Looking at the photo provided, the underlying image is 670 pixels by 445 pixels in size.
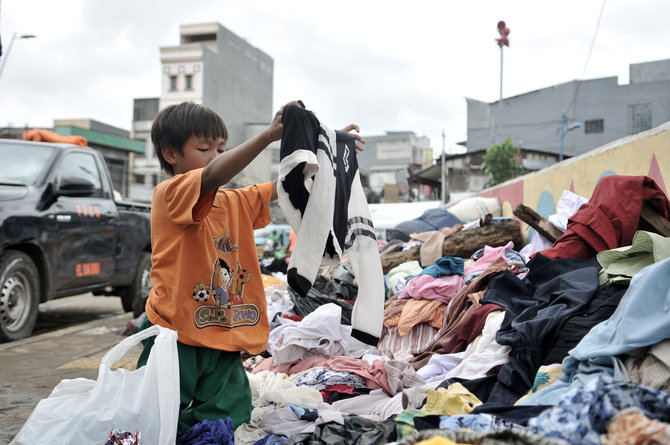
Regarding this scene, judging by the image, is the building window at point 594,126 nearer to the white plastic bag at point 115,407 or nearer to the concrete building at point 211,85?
the concrete building at point 211,85

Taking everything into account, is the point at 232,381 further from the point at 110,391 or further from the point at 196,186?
the point at 196,186

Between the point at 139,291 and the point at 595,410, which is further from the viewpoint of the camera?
the point at 139,291

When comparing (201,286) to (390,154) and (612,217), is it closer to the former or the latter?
(612,217)

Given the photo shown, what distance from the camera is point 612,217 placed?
3.33 m

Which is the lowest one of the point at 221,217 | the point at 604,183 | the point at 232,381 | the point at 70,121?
the point at 232,381

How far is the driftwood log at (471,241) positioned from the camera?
581 centimetres

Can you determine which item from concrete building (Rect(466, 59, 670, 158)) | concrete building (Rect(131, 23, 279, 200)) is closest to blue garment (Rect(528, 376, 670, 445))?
concrete building (Rect(466, 59, 670, 158))

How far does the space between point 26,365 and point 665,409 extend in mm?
4345

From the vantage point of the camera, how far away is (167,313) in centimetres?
211

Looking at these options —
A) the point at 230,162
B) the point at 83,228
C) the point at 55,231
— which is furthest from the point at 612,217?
the point at 83,228

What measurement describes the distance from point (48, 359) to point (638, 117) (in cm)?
3734

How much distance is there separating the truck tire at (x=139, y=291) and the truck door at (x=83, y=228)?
63 centimetres

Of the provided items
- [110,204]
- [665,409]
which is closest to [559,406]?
[665,409]

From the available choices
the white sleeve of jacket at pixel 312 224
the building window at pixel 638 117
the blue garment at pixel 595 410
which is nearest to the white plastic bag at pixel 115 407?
the white sleeve of jacket at pixel 312 224
